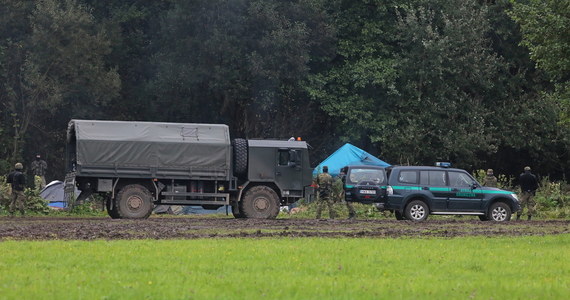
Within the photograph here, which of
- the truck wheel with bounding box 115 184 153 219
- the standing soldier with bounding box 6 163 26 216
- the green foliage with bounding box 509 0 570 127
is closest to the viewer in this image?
the green foliage with bounding box 509 0 570 127

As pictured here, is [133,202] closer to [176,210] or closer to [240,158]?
[240,158]

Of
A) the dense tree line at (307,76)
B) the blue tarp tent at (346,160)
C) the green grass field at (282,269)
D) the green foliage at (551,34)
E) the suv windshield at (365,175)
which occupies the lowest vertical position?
the green grass field at (282,269)

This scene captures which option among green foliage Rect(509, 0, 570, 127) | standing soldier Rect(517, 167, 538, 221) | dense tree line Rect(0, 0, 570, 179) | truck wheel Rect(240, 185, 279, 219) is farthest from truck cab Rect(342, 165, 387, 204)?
dense tree line Rect(0, 0, 570, 179)

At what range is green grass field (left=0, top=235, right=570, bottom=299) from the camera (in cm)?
1294

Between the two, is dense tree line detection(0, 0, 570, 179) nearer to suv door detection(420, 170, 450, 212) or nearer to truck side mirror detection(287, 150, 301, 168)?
truck side mirror detection(287, 150, 301, 168)

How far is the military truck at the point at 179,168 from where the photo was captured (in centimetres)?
3288

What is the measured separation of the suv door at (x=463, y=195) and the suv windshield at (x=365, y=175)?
2368mm

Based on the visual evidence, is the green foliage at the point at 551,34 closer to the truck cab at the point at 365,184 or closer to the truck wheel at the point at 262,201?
the truck cab at the point at 365,184

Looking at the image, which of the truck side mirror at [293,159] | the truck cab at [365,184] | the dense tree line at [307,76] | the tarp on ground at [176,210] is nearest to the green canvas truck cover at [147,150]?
A: the truck side mirror at [293,159]

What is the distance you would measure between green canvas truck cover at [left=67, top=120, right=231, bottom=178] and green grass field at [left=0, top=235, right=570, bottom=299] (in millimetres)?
11866

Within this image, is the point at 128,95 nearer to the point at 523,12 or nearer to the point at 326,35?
the point at 326,35

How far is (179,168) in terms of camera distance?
1316 inches

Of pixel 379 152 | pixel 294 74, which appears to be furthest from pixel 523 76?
pixel 294 74

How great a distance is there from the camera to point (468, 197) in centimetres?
3378
